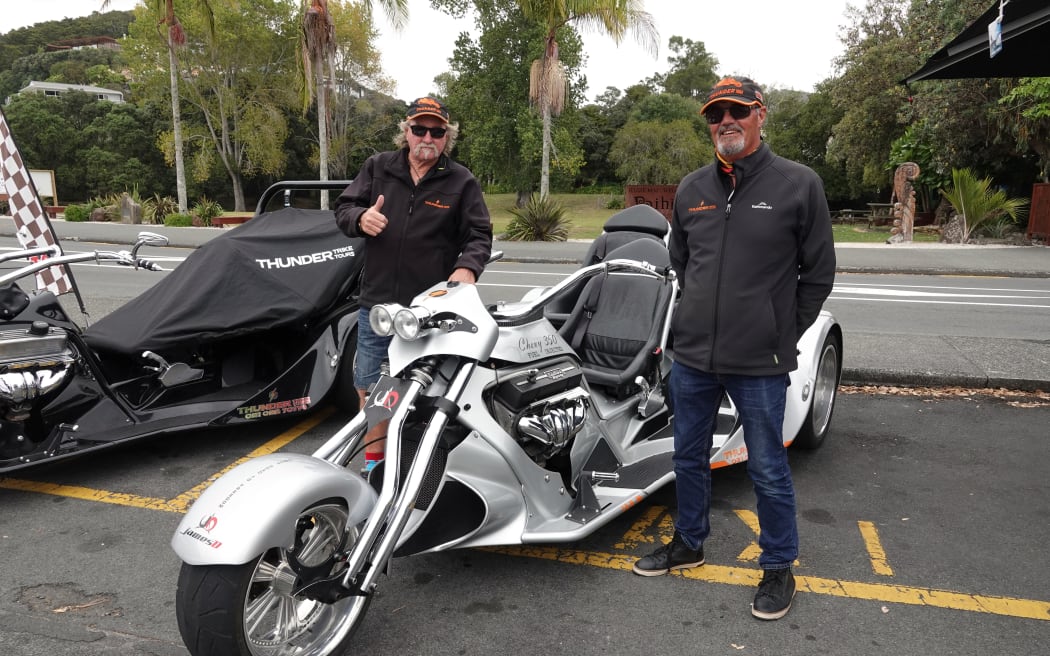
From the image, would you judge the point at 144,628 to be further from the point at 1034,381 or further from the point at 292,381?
the point at 1034,381

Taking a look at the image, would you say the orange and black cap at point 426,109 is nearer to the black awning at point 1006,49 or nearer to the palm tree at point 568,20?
the black awning at point 1006,49

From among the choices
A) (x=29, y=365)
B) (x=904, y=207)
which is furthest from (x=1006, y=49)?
(x=904, y=207)

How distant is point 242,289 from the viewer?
4914 millimetres

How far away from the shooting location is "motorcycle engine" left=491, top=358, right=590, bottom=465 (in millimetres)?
3234

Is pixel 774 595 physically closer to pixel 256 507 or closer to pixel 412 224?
pixel 256 507

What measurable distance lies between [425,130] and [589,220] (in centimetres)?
→ 3078

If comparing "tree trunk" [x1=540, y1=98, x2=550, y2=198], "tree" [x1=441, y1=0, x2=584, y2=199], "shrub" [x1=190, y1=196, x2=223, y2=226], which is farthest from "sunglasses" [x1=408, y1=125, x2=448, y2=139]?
"tree" [x1=441, y1=0, x2=584, y2=199]

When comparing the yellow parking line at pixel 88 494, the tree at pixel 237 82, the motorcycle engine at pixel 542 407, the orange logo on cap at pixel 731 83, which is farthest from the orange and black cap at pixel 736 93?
the tree at pixel 237 82

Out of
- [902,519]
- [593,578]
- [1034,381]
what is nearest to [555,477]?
[593,578]

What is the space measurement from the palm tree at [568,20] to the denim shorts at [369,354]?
1835cm

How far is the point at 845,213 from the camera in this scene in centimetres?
3753

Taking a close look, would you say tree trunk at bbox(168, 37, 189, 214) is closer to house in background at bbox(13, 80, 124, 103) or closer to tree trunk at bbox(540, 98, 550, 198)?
tree trunk at bbox(540, 98, 550, 198)

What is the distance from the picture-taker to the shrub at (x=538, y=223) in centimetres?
2070

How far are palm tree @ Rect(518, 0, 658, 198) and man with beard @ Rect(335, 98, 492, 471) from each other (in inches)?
717
